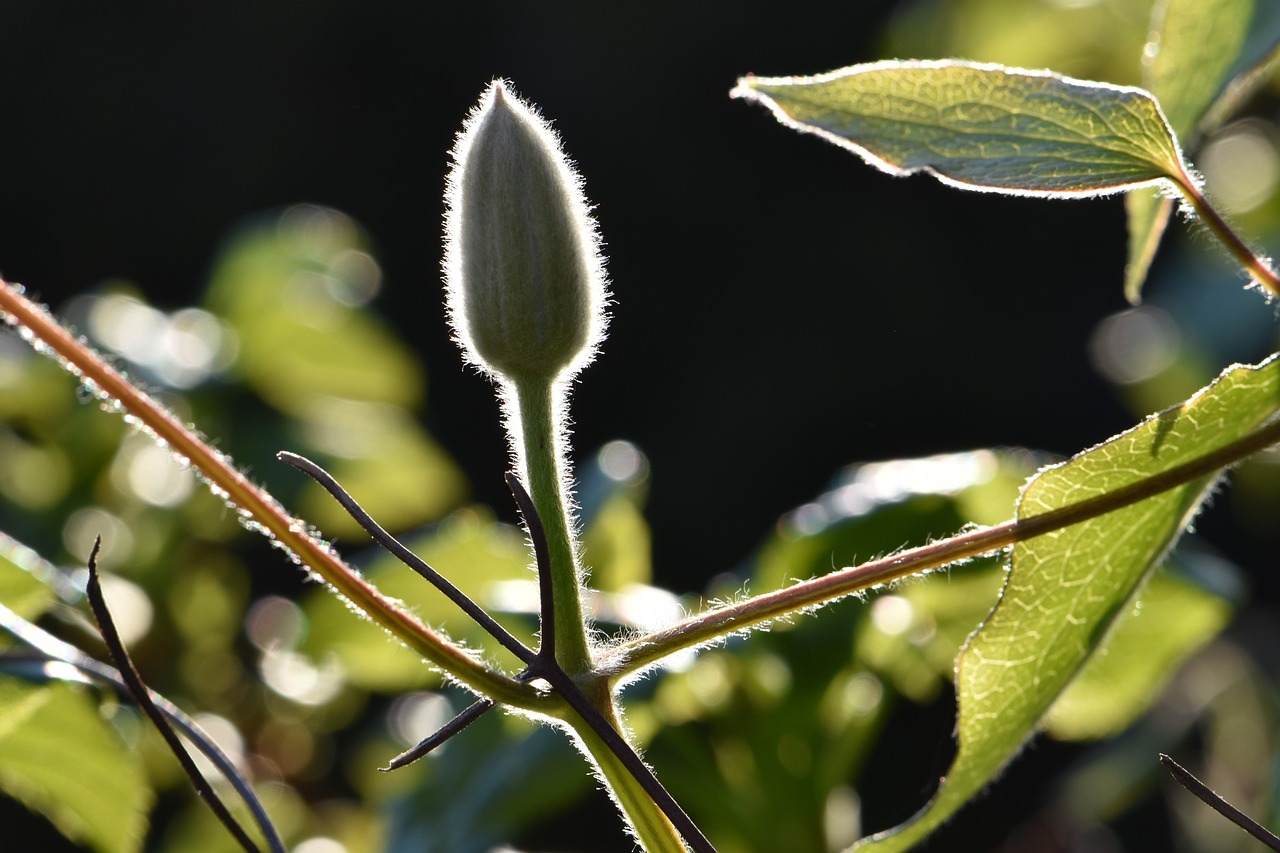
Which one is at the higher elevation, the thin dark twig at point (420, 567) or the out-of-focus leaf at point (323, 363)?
the out-of-focus leaf at point (323, 363)

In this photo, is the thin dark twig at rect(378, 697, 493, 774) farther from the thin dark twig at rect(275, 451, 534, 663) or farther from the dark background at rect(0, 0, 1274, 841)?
the dark background at rect(0, 0, 1274, 841)

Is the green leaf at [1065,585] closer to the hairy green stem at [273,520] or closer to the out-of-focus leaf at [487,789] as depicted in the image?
the hairy green stem at [273,520]

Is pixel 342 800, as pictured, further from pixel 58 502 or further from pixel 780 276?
pixel 780 276

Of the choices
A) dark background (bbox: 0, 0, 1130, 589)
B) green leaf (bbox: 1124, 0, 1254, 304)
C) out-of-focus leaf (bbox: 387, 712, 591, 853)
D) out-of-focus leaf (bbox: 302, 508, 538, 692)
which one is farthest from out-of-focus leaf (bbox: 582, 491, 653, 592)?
dark background (bbox: 0, 0, 1130, 589)

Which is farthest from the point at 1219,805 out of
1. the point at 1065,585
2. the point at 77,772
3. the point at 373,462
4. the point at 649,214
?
the point at 649,214

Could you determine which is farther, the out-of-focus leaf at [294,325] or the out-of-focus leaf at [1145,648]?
the out-of-focus leaf at [294,325]

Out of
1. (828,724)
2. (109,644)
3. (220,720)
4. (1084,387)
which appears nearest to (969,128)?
(109,644)

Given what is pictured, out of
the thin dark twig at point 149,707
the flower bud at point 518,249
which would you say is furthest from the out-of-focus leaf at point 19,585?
the flower bud at point 518,249

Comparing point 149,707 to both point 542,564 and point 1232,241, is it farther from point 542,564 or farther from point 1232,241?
point 1232,241
